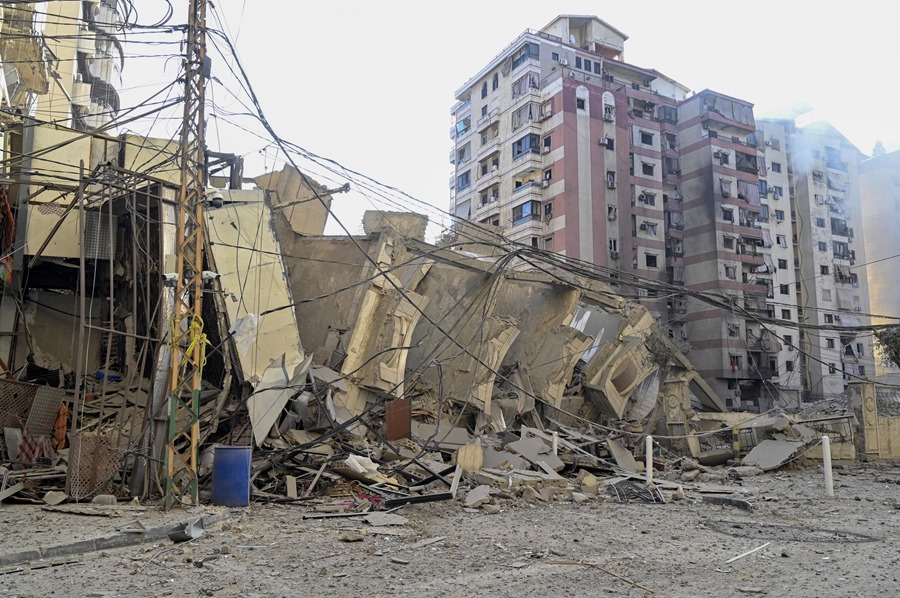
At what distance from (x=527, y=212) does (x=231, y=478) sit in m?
42.5

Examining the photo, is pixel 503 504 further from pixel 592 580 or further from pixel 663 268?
pixel 663 268

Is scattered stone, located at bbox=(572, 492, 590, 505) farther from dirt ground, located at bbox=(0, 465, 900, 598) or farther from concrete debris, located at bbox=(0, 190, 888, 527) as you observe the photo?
dirt ground, located at bbox=(0, 465, 900, 598)

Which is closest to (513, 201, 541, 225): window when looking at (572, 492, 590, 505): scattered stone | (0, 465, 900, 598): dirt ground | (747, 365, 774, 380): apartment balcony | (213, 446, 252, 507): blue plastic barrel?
(747, 365, 774, 380): apartment balcony

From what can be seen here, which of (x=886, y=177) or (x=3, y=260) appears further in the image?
(x=886, y=177)

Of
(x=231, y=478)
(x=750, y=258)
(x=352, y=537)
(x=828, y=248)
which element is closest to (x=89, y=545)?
(x=352, y=537)

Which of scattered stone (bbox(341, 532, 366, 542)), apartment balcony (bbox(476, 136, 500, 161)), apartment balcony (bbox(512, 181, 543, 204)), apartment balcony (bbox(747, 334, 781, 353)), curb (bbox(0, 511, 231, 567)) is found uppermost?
apartment balcony (bbox(476, 136, 500, 161))

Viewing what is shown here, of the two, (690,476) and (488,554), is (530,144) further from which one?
(488,554)

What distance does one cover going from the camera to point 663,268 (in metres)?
55.5

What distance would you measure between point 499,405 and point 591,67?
4117 centimetres

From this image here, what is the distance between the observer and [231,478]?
1097 centimetres

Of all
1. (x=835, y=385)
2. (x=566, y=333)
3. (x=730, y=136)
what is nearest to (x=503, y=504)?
(x=566, y=333)

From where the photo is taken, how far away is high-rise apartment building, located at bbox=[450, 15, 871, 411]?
51.5 metres

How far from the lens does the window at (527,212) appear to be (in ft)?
168

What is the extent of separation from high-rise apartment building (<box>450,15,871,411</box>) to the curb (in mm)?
41682
